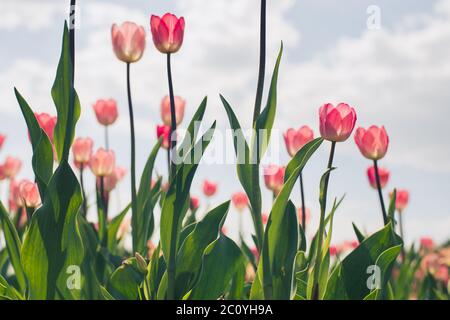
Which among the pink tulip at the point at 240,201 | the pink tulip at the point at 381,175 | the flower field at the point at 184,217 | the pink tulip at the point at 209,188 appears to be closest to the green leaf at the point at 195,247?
the flower field at the point at 184,217

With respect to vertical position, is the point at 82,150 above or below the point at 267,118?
below

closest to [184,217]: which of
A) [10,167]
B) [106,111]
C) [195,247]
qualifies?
[195,247]

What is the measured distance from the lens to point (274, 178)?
3010mm

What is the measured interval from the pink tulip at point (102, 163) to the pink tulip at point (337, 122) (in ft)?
4.30

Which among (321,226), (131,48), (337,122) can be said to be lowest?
(321,226)

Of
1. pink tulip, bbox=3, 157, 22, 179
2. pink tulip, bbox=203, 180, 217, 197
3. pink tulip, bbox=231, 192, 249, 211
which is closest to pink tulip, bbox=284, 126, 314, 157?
pink tulip, bbox=203, 180, 217, 197

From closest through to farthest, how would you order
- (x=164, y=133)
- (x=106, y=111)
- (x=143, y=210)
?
(x=143, y=210) < (x=164, y=133) < (x=106, y=111)

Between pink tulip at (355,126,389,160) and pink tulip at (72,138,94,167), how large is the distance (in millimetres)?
1386

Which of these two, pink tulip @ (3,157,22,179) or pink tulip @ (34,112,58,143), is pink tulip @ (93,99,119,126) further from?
pink tulip @ (3,157,22,179)

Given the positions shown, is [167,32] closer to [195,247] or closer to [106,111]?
[195,247]

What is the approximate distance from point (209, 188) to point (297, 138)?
71.9 inches

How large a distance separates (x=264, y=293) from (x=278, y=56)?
869 mm
